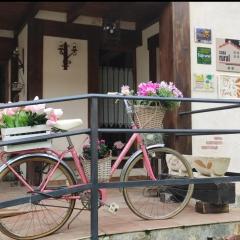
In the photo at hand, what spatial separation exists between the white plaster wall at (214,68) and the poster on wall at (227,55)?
0.20 ft

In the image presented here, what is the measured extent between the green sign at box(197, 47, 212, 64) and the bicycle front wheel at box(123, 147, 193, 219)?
1.30 meters

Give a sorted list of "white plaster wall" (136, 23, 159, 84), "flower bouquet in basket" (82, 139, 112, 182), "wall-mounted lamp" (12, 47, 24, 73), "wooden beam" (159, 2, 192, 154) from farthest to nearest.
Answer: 1. "white plaster wall" (136, 23, 159, 84)
2. "wall-mounted lamp" (12, 47, 24, 73)
3. "wooden beam" (159, 2, 192, 154)
4. "flower bouquet in basket" (82, 139, 112, 182)

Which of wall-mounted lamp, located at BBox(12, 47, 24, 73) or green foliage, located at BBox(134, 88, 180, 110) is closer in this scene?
green foliage, located at BBox(134, 88, 180, 110)

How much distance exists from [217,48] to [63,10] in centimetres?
272

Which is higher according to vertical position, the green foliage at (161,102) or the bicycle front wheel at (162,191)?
the green foliage at (161,102)

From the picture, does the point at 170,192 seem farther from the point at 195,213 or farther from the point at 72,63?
the point at 72,63

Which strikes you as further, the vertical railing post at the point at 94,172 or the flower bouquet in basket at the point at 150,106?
the flower bouquet in basket at the point at 150,106

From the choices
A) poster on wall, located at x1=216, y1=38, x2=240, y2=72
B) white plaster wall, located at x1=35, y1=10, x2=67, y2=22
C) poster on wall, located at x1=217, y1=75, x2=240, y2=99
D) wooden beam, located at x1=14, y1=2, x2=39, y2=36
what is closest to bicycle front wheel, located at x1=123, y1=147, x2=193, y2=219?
poster on wall, located at x1=217, y1=75, x2=240, y2=99

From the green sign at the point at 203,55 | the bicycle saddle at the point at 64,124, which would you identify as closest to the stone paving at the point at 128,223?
the bicycle saddle at the point at 64,124

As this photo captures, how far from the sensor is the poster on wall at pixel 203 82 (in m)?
4.61

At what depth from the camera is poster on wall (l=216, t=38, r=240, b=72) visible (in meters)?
4.82

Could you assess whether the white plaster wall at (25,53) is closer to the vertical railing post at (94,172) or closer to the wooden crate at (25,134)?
the wooden crate at (25,134)

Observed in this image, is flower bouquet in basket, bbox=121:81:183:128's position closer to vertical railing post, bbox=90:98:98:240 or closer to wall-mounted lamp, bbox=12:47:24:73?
vertical railing post, bbox=90:98:98:240

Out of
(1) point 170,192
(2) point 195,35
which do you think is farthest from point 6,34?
(1) point 170,192
